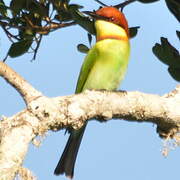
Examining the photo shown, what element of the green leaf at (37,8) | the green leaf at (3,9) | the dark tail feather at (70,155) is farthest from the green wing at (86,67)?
the green leaf at (3,9)

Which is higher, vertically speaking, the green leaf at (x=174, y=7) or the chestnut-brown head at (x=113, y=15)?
the chestnut-brown head at (x=113, y=15)

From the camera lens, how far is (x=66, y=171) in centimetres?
321

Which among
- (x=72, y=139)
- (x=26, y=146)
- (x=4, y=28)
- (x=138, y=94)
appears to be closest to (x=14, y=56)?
(x=4, y=28)

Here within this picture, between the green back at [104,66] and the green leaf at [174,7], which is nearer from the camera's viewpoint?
the green leaf at [174,7]

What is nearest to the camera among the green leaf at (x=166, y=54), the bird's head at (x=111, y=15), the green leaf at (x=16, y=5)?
the green leaf at (x=166, y=54)

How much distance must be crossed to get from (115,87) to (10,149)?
1293mm

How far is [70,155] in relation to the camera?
10.7 feet

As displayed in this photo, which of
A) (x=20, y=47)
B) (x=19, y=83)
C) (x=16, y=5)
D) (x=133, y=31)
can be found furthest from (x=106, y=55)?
(x=19, y=83)

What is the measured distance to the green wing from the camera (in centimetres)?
348

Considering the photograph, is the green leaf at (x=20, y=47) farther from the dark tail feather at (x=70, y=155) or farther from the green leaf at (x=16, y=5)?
the dark tail feather at (x=70, y=155)

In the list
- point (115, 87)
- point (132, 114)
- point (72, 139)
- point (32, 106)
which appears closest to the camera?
point (32, 106)

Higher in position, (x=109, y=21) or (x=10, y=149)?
(x=109, y=21)

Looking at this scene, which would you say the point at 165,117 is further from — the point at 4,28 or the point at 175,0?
the point at 4,28

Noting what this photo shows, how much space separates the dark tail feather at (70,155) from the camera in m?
3.21
